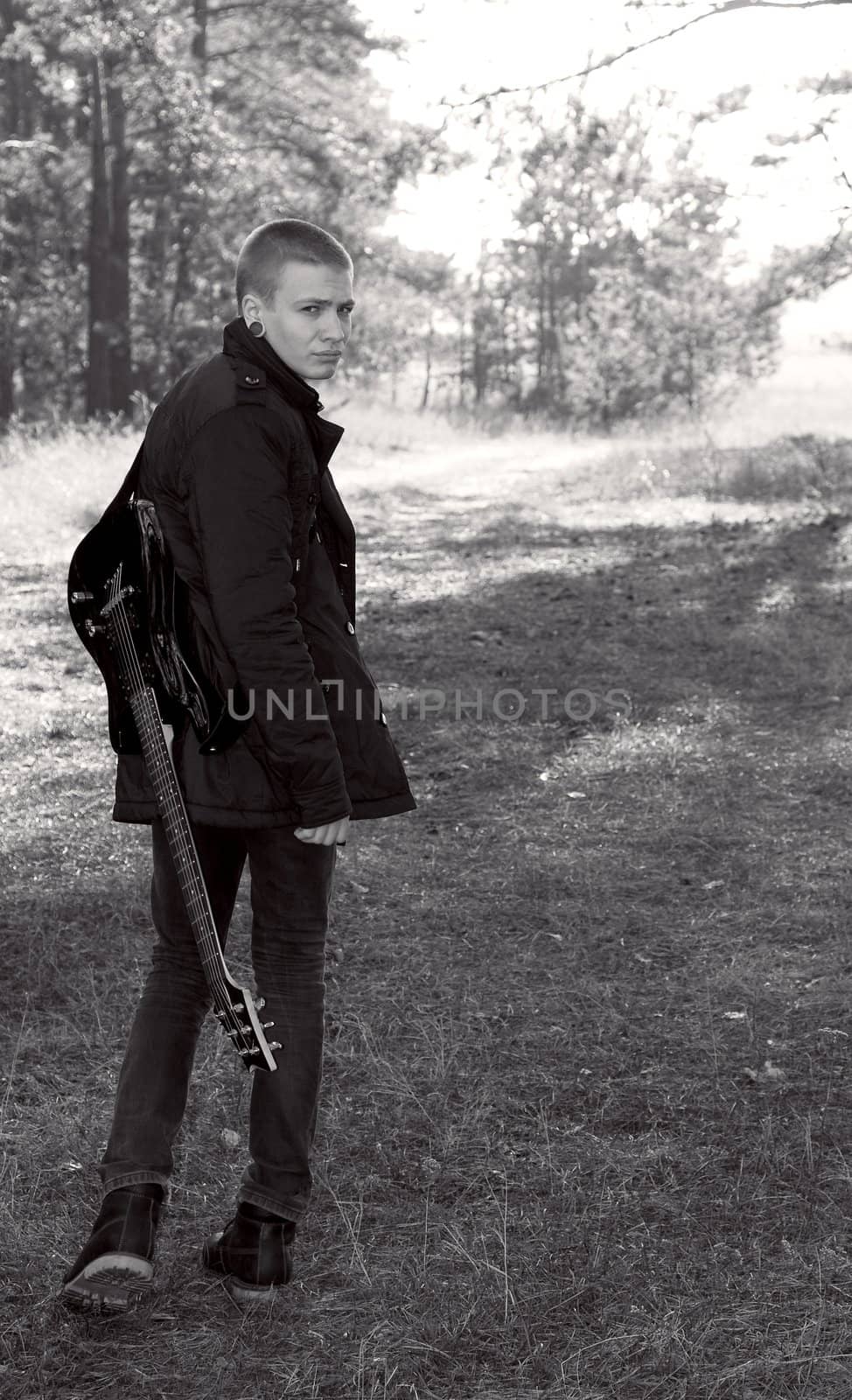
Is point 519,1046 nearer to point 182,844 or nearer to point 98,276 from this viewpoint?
point 182,844

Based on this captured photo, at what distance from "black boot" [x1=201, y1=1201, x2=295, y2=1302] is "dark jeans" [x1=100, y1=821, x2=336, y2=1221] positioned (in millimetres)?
39

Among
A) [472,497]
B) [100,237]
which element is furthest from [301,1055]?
[100,237]

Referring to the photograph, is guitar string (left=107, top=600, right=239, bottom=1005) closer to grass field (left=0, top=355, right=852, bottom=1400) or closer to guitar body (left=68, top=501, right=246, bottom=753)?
guitar body (left=68, top=501, right=246, bottom=753)

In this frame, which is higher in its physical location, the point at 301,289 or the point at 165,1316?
the point at 301,289

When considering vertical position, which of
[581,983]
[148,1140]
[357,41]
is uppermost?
[357,41]

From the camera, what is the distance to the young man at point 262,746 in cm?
260

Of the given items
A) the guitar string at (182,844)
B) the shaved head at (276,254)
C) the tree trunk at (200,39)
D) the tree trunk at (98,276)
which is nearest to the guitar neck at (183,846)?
the guitar string at (182,844)

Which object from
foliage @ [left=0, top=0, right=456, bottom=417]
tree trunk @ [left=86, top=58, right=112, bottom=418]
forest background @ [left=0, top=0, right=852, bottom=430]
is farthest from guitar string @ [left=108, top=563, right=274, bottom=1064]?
tree trunk @ [left=86, top=58, right=112, bottom=418]

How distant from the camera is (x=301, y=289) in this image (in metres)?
2.69

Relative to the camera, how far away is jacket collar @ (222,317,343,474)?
2689 mm

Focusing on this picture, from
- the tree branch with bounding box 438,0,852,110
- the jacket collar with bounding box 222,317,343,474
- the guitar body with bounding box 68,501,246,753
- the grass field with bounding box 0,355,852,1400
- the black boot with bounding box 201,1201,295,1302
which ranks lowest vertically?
the grass field with bounding box 0,355,852,1400

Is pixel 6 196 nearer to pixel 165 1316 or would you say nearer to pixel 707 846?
pixel 707 846

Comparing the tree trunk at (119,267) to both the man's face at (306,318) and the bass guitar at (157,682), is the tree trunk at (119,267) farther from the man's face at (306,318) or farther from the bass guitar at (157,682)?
the man's face at (306,318)

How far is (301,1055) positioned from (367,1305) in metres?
0.54
